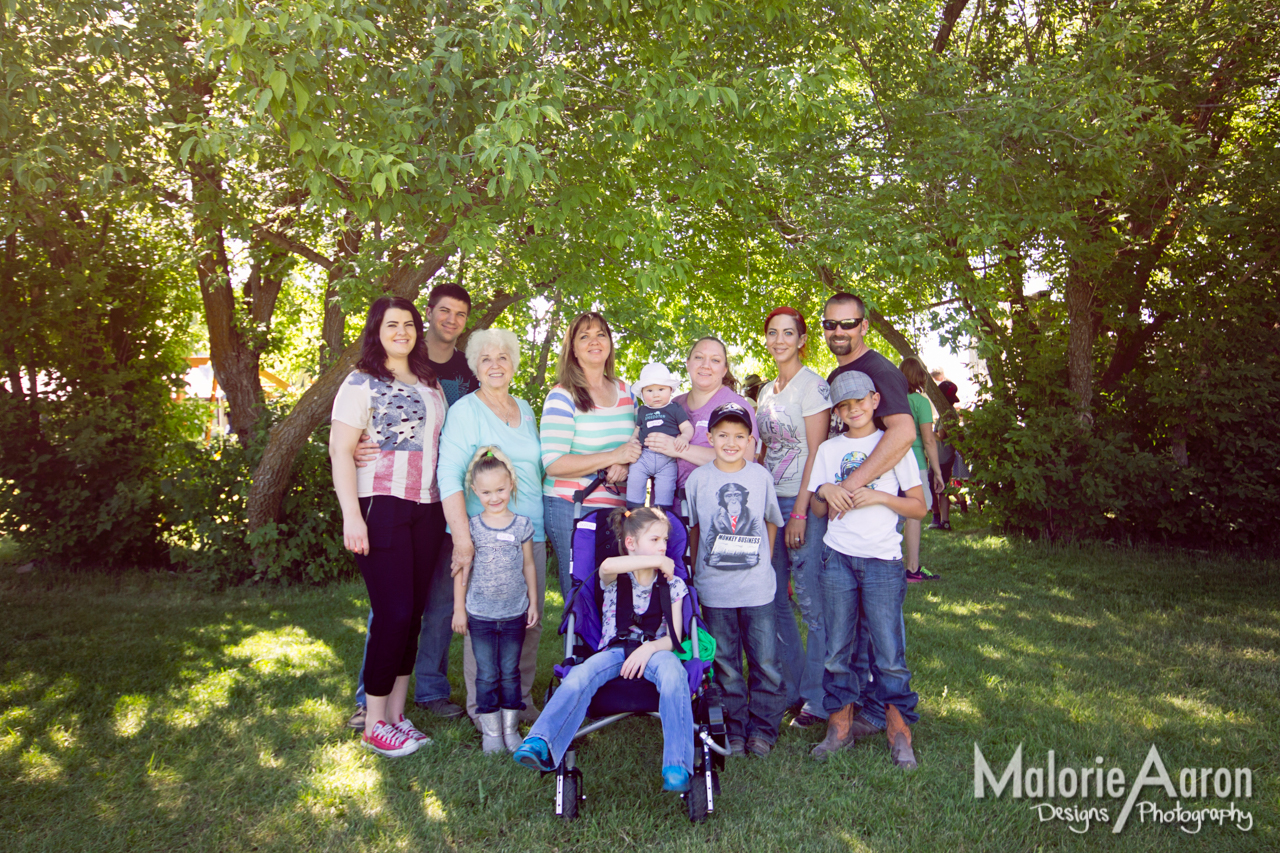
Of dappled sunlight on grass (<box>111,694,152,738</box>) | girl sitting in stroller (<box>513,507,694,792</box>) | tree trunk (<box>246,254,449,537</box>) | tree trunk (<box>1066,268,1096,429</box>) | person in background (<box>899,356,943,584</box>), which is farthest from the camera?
tree trunk (<box>1066,268,1096,429</box>)

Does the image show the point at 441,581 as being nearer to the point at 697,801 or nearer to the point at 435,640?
the point at 435,640

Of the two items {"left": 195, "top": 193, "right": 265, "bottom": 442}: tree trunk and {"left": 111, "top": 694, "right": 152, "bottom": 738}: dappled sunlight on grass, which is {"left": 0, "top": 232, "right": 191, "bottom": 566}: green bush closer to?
{"left": 195, "top": 193, "right": 265, "bottom": 442}: tree trunk

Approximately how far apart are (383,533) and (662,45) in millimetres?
3721

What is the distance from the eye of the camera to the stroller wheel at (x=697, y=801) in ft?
10.2

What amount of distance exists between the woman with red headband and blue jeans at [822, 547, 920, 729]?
0.18 m

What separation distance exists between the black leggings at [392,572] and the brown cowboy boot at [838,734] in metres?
2.07

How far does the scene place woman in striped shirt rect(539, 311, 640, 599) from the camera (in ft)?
12.5

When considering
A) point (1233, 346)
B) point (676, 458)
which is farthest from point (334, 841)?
point (1233, 346)

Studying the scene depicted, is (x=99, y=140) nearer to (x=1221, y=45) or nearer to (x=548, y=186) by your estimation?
(x=548, y=186)

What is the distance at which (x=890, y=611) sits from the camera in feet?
11.6

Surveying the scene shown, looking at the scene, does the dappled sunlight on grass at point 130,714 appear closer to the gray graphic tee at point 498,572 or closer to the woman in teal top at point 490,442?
the woman in teal top at point 490,442

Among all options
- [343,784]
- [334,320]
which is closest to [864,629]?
[343,784]

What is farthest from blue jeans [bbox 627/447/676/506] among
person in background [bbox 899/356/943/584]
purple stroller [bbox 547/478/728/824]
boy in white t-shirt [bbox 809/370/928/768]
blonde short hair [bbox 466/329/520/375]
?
person in background [bbox 899/356/943/584]

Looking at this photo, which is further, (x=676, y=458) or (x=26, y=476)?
(x=26, y=476)
